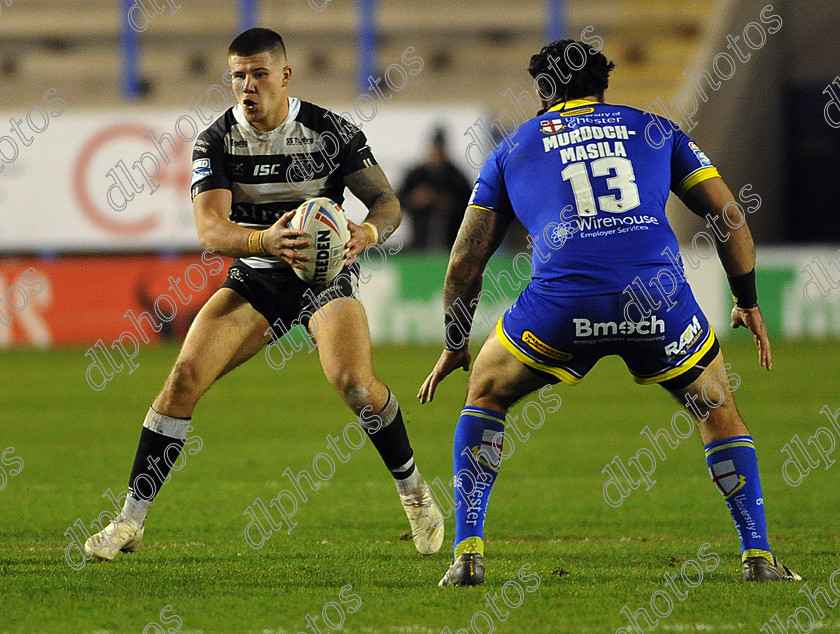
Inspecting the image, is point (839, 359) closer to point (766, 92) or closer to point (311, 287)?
point (766, 92)

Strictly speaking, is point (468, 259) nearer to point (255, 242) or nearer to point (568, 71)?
point (568, 71)

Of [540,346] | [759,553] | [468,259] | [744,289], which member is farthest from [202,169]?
[759,553]

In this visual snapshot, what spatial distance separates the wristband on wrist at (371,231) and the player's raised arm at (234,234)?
0.38m

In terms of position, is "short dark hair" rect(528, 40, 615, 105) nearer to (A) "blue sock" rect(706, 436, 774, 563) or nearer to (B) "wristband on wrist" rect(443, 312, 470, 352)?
(B) "wristband on wrist" rect(443, 312, 470, 352)

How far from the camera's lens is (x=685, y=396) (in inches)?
182

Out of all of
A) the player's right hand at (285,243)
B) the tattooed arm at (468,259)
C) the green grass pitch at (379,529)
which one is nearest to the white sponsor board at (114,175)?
the green grass pitch at (379,529)

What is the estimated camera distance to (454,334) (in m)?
4.80

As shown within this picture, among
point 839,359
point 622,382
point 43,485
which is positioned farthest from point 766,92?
point 43,485

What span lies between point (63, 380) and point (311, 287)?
30.1ft

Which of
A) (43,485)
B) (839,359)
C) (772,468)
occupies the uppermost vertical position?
(43,485)

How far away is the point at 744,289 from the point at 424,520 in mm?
1872

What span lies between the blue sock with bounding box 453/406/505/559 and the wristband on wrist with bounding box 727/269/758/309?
3.66ft

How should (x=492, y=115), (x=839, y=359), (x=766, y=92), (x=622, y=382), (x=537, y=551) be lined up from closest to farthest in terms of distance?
1. (x=537, y=551)
2. (x=622, y=382)
3. (x=839, y=359)
4. (x=492, y=115)
5. (x=766, y=92)

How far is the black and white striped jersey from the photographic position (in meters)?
5.62
